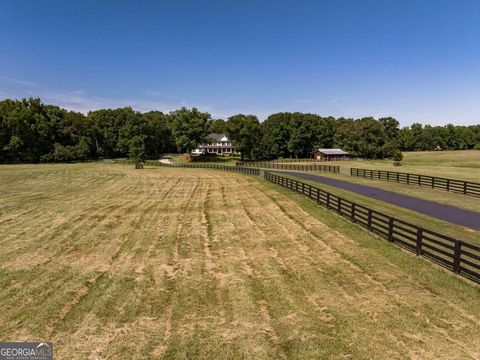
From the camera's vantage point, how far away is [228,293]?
11906mm

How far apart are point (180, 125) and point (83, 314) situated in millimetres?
100603

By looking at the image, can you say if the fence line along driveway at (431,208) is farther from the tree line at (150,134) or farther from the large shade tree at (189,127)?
the large shade tree at (189,127)

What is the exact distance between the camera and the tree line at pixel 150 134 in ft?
315

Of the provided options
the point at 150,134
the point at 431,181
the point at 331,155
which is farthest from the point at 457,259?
the point at 150,134

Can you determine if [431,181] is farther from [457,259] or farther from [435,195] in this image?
[457,259]

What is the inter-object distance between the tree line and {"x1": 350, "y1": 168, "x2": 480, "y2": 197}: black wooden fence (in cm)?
5679

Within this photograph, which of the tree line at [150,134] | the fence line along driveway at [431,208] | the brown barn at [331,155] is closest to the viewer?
the fence line along driveway at [431,208]

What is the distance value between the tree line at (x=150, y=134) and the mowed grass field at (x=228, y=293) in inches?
2669

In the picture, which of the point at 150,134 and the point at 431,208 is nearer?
the point at 431,208

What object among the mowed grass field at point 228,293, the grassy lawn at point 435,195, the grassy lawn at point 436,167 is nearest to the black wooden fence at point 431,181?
the grassy lawn at point 435,195

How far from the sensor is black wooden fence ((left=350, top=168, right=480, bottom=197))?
3257 centimetres

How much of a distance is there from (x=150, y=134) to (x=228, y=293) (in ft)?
384

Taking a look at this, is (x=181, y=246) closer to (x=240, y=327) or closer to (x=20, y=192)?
(x=240, y=327)

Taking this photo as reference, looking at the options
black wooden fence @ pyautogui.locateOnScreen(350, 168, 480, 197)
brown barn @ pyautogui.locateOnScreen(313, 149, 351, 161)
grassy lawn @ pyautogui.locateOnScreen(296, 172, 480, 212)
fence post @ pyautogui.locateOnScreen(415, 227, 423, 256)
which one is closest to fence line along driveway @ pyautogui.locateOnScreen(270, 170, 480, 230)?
grassy lawn @ pyautogui.locateOnScreen(296, 172, 480, 212)
